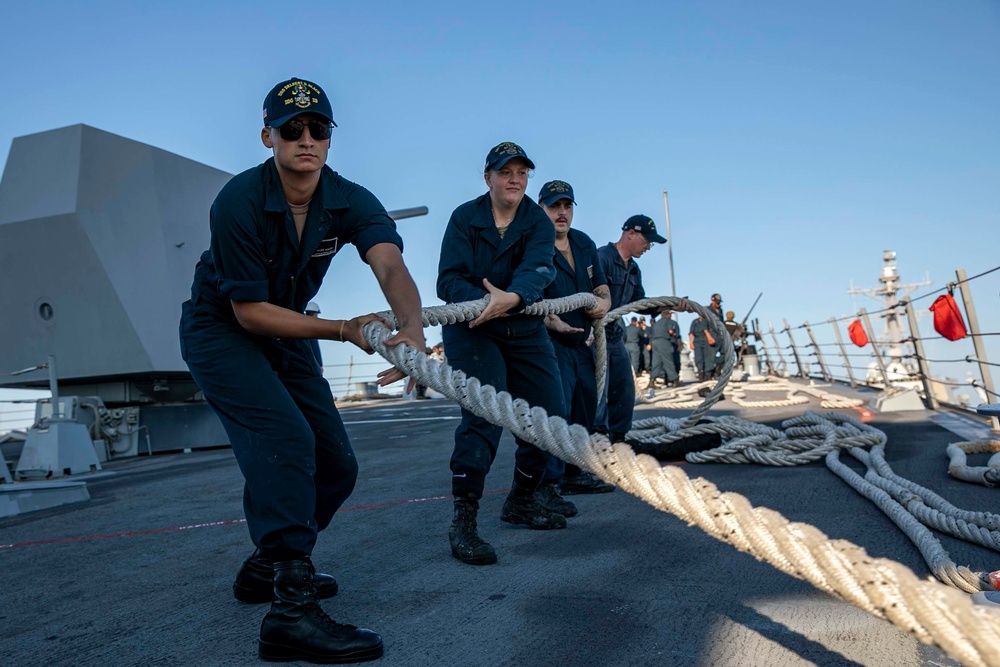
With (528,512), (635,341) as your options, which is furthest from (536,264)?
(635,341)

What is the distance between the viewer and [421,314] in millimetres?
2643

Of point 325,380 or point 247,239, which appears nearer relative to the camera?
point 247,239

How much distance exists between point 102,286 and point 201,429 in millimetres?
2395

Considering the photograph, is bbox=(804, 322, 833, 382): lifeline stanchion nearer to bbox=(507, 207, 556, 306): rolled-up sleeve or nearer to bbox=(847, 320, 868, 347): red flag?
bbox=(847, 320, 868, 347): red flag

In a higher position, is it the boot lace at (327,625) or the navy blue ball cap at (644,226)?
the navy blue ball cap at (644,226)

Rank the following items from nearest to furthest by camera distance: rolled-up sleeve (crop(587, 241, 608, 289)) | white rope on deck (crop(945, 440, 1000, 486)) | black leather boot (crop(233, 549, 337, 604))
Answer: black leather boot (crop(233, 549, 337, 604)), white rope on deck (crop(945, 440, 1000, 486)), rolled-up sleeve (crop(587, 241, 608, 289))

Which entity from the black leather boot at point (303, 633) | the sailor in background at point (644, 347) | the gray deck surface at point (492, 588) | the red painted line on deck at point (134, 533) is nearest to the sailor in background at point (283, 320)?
the black leather boot at point (303, 633)

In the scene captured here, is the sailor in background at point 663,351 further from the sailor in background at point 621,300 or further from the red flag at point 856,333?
the sailor in background at point 621,300

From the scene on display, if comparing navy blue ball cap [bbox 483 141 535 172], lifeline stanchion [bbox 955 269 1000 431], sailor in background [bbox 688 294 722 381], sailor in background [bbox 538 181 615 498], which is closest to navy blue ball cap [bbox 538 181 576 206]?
sailor in background [bbox 538 181 615 498]

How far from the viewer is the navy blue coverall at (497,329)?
3.51m

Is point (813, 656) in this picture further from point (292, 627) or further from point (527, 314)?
point (527, 314)

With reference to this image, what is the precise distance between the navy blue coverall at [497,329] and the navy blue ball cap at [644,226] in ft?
6.00

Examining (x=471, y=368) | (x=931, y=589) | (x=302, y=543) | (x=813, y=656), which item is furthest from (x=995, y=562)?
(x=302, y=543)

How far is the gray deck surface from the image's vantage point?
214 centimetres
